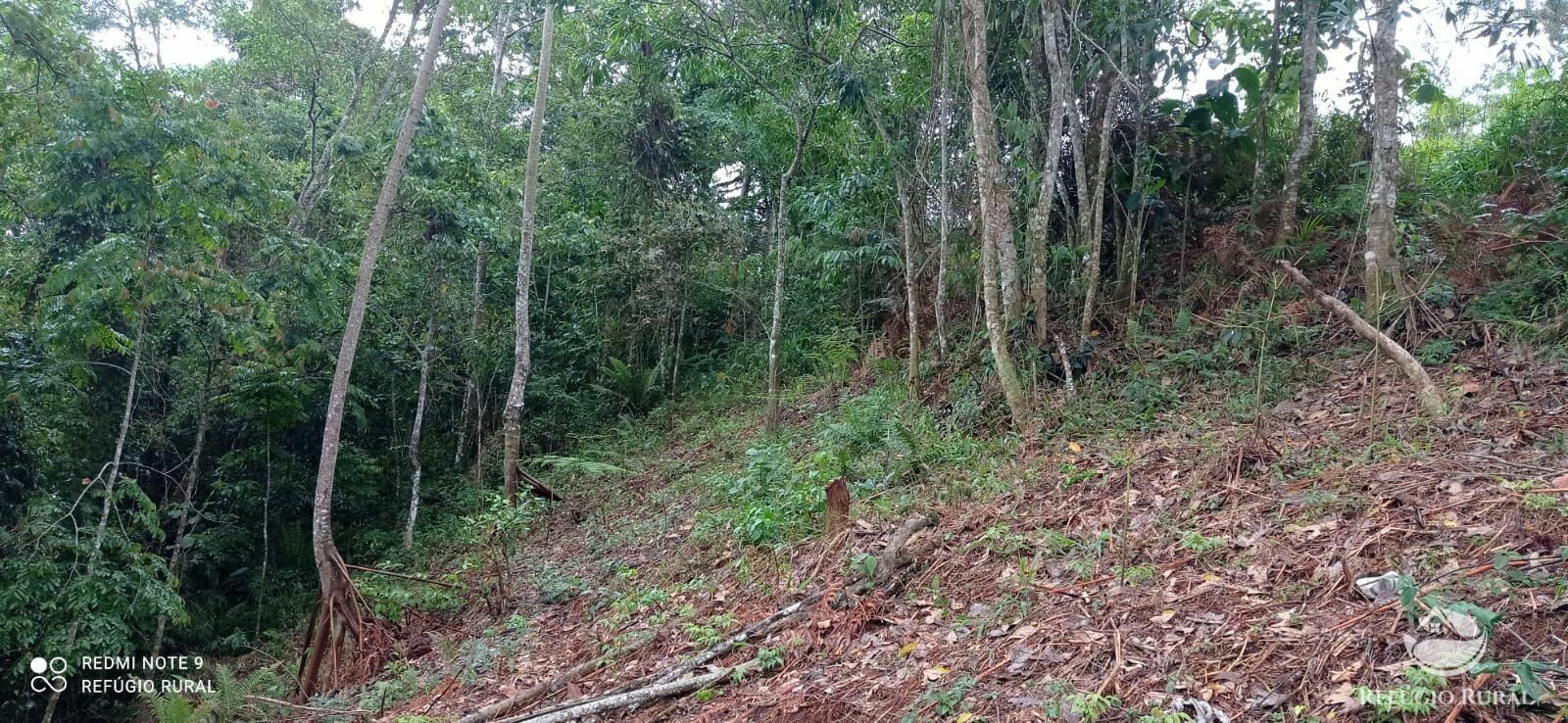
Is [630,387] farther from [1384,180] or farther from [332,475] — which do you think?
[1384,180]

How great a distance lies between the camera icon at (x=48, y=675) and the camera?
24.5 feet

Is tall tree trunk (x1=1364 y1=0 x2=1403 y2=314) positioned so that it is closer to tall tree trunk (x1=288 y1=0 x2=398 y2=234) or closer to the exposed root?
the exposed root

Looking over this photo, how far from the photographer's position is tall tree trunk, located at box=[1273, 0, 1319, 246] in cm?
824

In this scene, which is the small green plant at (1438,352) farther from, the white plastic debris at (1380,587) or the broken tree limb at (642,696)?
the broken tree limb at (642,696)

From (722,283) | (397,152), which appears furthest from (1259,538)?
(722,283)

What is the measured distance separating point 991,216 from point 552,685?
5701 mm

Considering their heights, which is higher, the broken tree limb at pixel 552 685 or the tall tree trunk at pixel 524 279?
the tall tree trunk at pixel 524 279

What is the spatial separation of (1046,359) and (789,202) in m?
7.92

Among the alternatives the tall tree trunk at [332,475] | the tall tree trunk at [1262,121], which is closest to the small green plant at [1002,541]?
the tall tree trunk at [332,475]

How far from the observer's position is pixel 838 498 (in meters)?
6.32

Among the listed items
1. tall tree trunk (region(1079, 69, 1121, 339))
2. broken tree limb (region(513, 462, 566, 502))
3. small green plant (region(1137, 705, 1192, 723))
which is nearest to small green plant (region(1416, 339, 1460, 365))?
tall tree trunk (region(1079, 69, 1121, 339))

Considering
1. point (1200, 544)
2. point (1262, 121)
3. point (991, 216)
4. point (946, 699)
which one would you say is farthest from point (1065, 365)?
point (946, 699)

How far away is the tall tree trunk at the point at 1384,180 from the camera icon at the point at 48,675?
1205cm

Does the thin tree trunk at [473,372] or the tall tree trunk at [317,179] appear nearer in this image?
the tall tree trunk at [317,179]
